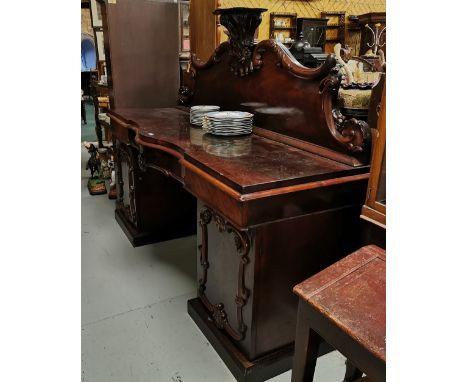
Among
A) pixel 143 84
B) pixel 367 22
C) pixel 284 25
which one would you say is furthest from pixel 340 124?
pixel 367 22

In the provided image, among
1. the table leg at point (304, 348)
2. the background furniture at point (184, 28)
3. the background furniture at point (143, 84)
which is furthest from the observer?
the background furniture at point (184, 28)

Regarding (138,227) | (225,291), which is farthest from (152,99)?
(225,291)

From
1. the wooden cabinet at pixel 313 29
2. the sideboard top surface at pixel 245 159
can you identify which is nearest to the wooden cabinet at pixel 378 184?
the sideboard top surface at pixel 245 159

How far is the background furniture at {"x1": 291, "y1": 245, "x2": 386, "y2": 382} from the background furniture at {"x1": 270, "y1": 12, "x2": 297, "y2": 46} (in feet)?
25.4

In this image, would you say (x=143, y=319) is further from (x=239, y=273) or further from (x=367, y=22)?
(x=367, y=22)

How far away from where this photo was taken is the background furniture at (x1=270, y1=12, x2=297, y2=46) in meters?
8.20

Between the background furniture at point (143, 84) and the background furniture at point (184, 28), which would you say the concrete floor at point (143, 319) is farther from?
the background furniture at point (184, 28)

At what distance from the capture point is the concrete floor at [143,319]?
72.1 inches

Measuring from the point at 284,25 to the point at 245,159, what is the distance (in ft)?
24.5

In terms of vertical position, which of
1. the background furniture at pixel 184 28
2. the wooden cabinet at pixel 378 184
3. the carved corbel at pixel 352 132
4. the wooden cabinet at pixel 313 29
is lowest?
the wooden cabinet at pixel 378 184

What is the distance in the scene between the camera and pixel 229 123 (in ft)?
6.89

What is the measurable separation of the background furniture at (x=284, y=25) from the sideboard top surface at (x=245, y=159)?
6568 mm

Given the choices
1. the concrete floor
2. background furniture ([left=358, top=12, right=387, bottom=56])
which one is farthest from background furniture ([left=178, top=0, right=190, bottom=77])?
background furniture ([left=358, top=12, right=387, bottom=56])
